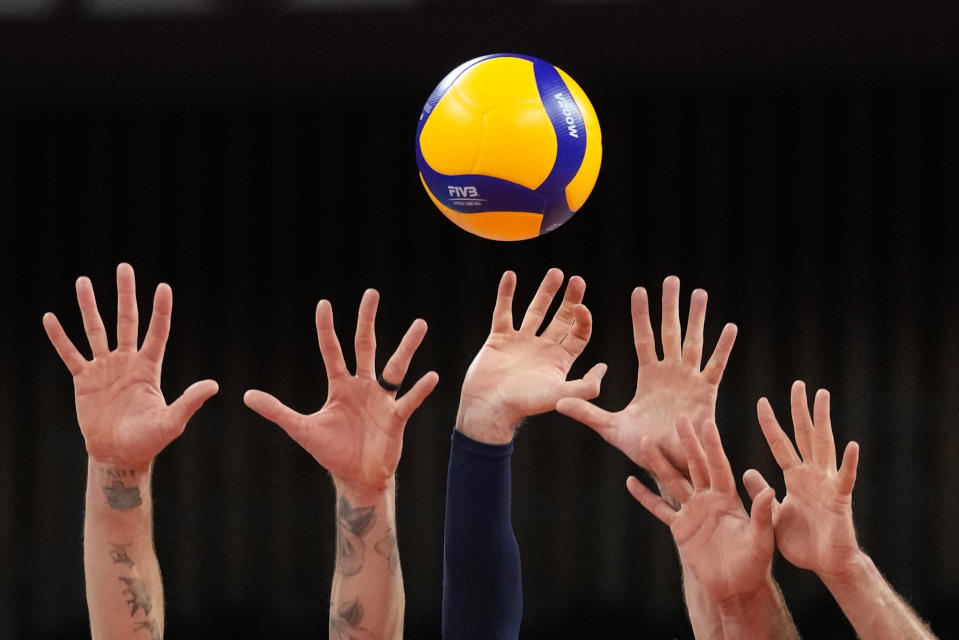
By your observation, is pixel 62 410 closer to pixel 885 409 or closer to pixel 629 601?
pixel 629 601

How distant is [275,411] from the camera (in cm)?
251

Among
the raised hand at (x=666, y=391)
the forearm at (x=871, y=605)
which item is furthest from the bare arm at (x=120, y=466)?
the forearm at (x=871, y=605)

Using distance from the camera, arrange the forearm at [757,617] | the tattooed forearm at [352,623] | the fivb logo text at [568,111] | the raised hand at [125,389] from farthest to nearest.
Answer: the fivb logo text at [568,111]
the raised hand at [125,389]
the tattooed forearm at [352,623]
the forearm at [757,617]

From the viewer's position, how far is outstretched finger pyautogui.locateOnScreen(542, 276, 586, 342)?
277 cm

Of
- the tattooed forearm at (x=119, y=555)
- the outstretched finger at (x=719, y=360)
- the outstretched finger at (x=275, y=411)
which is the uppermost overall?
the outstretched finger at (x=719, y=360)

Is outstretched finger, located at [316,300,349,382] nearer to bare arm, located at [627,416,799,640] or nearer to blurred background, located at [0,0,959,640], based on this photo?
bare arm, located at [627,416,799,640]

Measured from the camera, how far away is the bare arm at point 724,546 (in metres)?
2.27

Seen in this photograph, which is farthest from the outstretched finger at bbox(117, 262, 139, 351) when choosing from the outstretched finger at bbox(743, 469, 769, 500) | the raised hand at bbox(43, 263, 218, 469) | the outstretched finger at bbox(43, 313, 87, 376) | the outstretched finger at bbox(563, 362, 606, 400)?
→ the outstretched finger at bbox(743, 469, 769, 500)

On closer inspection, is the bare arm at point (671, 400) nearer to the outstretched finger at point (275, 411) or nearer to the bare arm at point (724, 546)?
the bare arm at point (724, 546)

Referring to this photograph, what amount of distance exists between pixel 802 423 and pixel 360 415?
0.99m

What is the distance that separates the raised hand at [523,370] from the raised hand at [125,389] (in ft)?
2.03

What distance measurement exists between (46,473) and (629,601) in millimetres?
3678

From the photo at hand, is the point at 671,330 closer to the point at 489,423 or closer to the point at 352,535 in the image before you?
the point at 489,423

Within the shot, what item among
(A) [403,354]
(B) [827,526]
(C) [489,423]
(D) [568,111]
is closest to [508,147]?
(D) [568,111]
